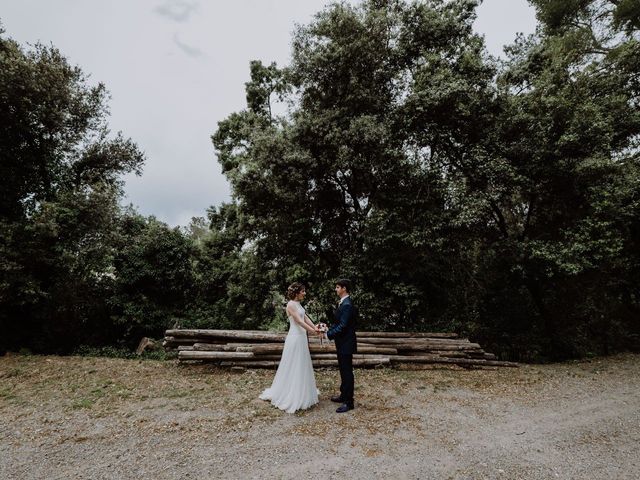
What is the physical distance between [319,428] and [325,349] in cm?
386

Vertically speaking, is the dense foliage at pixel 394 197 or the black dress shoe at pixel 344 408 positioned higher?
the dense foliage at pixel 394 197

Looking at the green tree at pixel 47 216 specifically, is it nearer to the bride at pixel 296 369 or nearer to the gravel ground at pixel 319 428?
the gravel ground at pixel 319 428

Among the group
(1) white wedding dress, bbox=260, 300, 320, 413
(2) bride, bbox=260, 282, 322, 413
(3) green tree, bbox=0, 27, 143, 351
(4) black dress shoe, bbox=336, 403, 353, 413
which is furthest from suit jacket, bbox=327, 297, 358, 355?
(3) green tree, bbox=0, 27, 143, 351

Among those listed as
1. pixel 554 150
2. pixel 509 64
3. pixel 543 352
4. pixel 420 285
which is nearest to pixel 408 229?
pixel 420 285

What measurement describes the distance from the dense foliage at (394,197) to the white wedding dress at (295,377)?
5.45 metres

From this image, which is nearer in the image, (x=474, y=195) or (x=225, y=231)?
(x=474, y=195)

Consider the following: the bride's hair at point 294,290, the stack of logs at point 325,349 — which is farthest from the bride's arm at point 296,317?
the stack of logs at point 325,349

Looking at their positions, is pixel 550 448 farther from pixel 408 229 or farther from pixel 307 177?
pixel 307 177

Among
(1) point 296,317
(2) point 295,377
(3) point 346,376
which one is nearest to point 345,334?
(3) point 346,376

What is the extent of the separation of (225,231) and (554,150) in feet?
45.8

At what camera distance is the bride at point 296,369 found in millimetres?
6301

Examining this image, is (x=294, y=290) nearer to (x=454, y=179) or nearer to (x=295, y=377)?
(x=295, y=377)

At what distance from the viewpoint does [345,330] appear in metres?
6.11

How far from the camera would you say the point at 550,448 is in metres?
5.10
